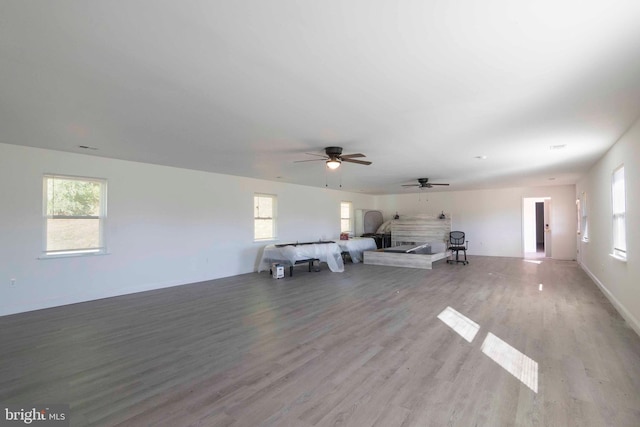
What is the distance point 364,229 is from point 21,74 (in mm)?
10620

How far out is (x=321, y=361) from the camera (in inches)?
113

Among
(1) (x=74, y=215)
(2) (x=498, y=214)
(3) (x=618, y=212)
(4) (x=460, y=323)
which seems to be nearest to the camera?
(4) (x=460, y=323)

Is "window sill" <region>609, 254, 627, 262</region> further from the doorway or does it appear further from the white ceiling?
the doorway

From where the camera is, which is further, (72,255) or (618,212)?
(72,255)

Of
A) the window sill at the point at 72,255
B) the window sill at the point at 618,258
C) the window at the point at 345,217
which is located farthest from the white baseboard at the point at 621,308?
the window sill at the point at 72,255

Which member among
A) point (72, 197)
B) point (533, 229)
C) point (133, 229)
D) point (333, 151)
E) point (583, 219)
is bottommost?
point (533, 229)

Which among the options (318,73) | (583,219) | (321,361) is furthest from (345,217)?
(318,73)

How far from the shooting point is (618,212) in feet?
14.5

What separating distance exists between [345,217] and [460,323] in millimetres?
7786

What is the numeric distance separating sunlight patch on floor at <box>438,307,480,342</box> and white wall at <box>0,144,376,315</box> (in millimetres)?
4888

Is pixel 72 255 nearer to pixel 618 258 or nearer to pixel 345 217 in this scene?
pixel 618 258

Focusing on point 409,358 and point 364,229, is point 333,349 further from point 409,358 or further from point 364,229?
point 364,229

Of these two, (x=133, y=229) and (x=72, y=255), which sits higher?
(x=133, y=229)

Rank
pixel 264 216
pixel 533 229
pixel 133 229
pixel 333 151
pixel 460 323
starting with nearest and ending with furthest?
pixel 460 323
pixel 333 151
pixel 133 229
pixel 264 216
pixel 533 229
